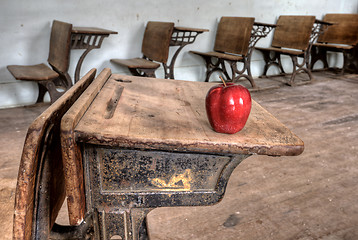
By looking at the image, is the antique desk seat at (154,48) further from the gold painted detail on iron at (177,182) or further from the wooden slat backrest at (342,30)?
the wooden slat backrest at (342,30)

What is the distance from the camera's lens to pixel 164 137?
74 centimetres

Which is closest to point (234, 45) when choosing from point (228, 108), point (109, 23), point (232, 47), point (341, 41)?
point (232, 47)

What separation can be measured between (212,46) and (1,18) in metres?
2.93

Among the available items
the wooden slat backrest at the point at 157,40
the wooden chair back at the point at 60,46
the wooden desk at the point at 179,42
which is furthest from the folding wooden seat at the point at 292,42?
the wooden chair back at the point at 60,46

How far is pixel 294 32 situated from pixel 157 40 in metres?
2.56

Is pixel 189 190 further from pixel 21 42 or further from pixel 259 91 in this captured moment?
pixel 259 91

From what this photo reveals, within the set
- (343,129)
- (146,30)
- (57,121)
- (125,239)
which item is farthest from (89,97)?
(146,30)

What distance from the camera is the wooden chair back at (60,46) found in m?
3.05

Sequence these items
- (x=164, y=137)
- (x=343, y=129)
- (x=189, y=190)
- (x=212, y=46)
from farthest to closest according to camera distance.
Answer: (x=212, y=46), (x=343, y=129), (x=189, y=190), (x=164, y=137)

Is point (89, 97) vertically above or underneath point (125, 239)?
above

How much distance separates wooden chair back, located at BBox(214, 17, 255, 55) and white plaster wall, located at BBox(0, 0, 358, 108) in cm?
22

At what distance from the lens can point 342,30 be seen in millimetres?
5973

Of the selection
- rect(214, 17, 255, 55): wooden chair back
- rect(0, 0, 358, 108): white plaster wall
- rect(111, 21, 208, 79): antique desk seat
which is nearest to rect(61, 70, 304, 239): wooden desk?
rect(111, 21, 208, 79): antique desk seat

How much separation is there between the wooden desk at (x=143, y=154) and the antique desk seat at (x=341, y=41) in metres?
5.61
